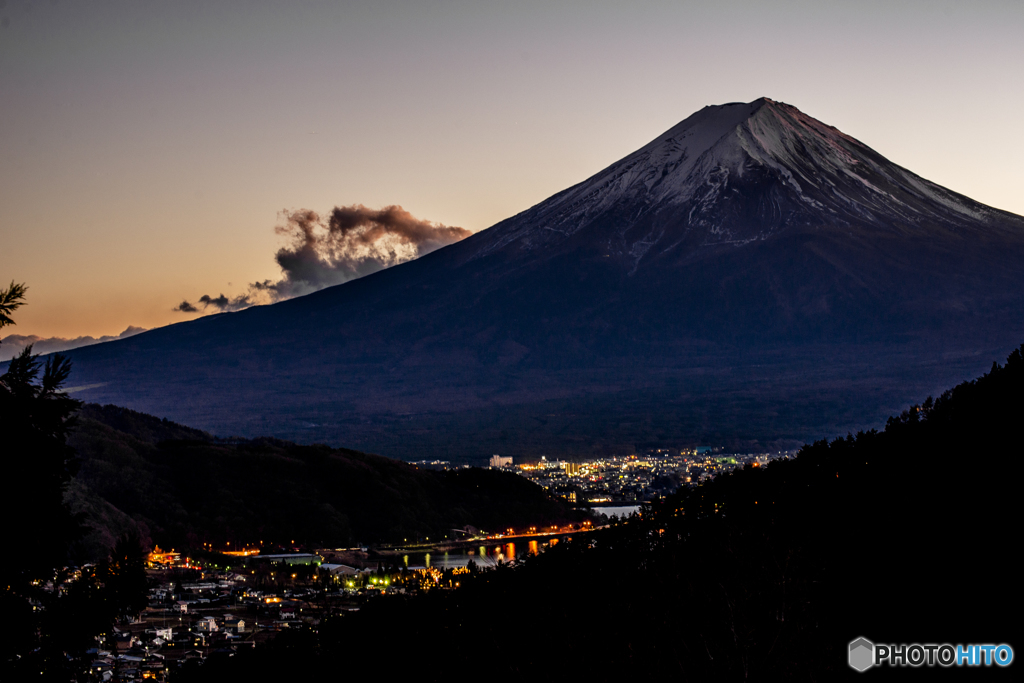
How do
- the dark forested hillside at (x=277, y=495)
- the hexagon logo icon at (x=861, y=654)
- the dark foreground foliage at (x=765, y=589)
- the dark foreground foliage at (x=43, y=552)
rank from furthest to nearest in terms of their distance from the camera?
the dark forested hillside at (x=277, y=495) → the dark foreground foliage at (x=765, y=589) → the hexagon logo icon at (x=861, y=654) → the dark foreground foliage at (x=43, y=552)

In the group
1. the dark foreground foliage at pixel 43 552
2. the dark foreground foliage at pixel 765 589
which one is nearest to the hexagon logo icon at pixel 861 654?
the dark foreground foliage at pixel 765 589

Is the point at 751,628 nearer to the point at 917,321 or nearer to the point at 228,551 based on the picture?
the point at 228,551

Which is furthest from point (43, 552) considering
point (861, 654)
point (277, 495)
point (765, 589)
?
point (277, 495)

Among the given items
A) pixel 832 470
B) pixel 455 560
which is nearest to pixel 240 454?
pixel 455 560

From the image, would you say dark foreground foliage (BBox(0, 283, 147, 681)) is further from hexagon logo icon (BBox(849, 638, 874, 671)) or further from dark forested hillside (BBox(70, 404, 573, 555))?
dark forested hillside (BBox(70, 404, 573, 555))

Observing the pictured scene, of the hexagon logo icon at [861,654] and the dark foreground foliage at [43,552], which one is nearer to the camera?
the dark foreground foliage at [43,552]

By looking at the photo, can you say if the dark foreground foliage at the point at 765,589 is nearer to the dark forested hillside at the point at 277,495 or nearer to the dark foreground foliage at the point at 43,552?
the dark foreground foliage at the point at 43,552
